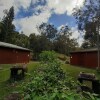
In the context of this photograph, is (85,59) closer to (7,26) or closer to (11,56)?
(11,56)

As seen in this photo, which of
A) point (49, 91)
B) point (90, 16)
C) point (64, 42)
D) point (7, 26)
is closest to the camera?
point (49, 91)

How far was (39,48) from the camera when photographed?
65.8 meters

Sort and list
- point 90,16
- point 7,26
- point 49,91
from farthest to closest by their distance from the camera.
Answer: point 7,26 → point 90,16 → point 49,91

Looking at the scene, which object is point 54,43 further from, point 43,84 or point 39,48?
point 43,84

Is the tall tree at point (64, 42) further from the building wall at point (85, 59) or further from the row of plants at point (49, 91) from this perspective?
the row of plants at point (49, 91)

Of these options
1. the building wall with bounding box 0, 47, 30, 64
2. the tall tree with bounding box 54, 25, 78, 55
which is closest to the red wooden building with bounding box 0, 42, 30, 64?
the building wall with bounding box 0, 47, 30, 64

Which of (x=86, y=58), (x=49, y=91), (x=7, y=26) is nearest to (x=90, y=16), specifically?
(x=86, y=58)

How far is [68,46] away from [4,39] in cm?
2756

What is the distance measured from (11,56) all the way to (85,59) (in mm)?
13358

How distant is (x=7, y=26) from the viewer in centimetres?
6912

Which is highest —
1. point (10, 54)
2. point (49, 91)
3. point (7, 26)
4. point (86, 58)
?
point (7, 26)

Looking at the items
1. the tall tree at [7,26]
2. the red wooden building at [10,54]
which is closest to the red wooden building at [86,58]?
the red wooden building at [10,54]

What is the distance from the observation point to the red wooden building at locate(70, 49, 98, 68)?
3438 centimetres

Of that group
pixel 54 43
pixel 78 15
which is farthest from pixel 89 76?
pixel 54 43
